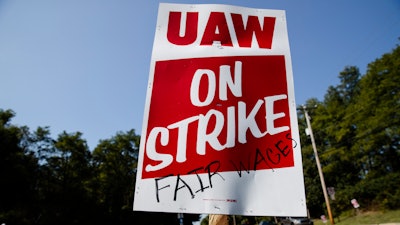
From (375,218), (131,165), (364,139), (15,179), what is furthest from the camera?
(131,165)

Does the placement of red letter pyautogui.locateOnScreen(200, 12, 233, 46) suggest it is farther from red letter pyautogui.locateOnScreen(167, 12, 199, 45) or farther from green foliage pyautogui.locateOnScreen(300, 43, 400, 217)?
green foliage pyautogui.locateOnScreen(300, 43, 400, 217)

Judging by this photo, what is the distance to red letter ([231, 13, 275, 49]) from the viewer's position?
1796 millimetres

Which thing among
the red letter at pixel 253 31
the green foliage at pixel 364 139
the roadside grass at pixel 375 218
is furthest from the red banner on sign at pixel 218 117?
the green foliage at pixel 364 139

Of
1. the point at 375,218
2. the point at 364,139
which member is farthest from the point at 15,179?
the point at 364,139

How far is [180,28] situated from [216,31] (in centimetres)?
26

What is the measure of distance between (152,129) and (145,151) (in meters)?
0.14

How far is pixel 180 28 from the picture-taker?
6.05 feet

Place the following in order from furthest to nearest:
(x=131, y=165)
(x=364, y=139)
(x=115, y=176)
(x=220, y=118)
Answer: (x=131, y=165) → (x=115, y=176) → (x=364, y=139) → (x=220, y=118)

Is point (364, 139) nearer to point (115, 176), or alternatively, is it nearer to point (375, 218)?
point (375, 218)

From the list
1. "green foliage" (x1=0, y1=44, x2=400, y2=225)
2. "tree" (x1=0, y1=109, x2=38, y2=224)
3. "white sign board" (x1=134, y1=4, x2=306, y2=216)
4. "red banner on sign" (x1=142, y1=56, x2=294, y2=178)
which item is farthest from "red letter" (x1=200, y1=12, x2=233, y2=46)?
"tree" (x1=0, y1=109, x2=38, y2=224)

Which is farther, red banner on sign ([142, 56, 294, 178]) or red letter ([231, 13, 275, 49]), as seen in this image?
red letter ([231, 13, 275, 49])

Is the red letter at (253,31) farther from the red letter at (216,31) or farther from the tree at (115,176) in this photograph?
the tree at (115,176)

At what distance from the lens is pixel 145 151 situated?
1.51 metres

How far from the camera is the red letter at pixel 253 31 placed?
1.80 metres
